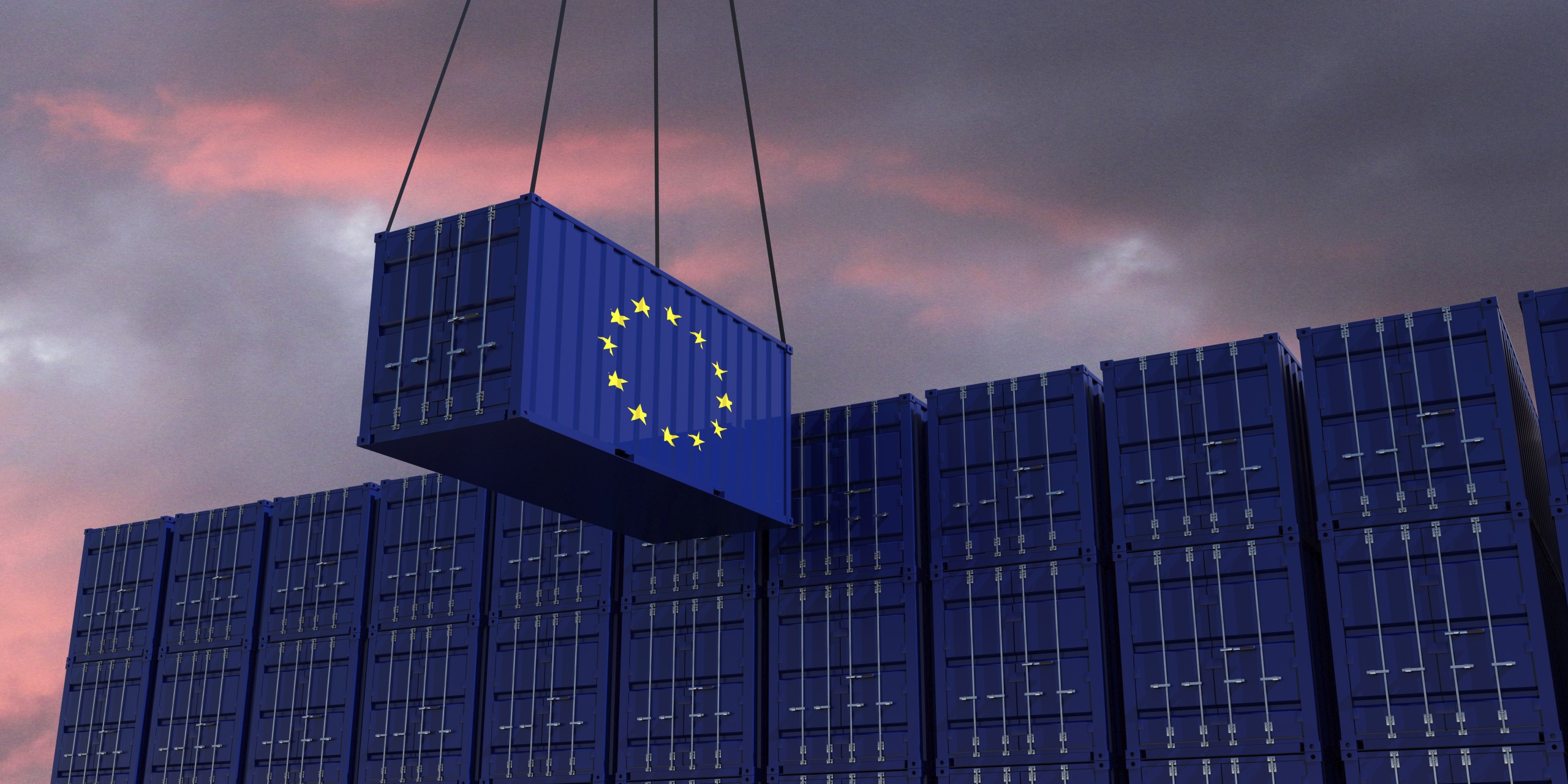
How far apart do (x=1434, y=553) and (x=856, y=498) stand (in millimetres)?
7448

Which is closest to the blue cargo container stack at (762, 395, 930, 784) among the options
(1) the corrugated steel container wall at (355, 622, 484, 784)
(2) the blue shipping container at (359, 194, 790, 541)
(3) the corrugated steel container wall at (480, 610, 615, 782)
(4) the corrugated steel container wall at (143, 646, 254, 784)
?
(2) the blue shipping container at (359, 194, 790, 541)

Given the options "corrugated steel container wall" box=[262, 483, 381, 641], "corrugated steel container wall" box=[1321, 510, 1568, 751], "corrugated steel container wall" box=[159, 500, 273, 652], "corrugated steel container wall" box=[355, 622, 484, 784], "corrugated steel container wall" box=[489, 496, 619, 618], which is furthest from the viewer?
"corrugated steel container wall" box=[159, 500, 273, 652]

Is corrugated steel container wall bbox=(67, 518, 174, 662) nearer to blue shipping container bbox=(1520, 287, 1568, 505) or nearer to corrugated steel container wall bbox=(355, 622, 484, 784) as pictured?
corrugated steel container wall bbox=(355, 622, 484, 784)

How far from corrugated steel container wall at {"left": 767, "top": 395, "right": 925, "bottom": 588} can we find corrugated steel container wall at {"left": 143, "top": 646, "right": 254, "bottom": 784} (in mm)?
10354

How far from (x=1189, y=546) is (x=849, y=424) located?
5.24 metres

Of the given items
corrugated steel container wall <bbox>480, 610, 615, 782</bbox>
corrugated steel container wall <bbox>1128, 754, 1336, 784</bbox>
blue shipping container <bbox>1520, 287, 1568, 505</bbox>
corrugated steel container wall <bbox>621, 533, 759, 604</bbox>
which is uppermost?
blue shipping container <bbox>1520, 287, 1568, 505</bbox>

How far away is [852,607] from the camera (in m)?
20.1

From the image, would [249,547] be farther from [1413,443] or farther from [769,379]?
[1413,443]

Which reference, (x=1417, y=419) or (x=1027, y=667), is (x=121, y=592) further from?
(x=1417, y=419)

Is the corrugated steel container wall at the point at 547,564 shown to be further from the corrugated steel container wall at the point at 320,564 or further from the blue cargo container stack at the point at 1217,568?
the blue cargo container stack at the point at 1217,568

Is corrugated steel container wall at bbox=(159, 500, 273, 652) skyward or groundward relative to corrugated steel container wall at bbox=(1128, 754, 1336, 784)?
skyward

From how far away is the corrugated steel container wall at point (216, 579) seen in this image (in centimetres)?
2605

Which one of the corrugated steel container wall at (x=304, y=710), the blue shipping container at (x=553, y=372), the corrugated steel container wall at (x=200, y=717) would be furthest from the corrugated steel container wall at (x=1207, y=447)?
the corrugated steel container wall at (x=200, y=717)

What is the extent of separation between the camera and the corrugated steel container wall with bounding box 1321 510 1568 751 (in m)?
15.8
